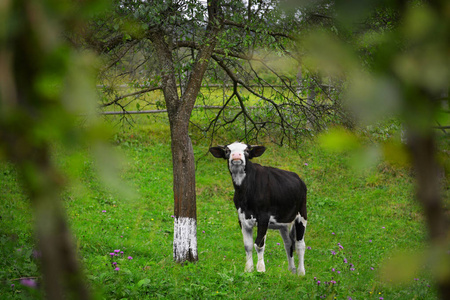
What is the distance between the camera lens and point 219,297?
5.12 meters

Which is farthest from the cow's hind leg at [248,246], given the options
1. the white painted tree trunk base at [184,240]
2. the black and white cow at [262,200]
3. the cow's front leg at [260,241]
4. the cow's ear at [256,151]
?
the cow's ear at [256,151]

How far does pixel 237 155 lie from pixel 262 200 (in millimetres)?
964

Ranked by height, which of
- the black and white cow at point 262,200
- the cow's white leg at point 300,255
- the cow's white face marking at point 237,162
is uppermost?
the cow's white face marking at point 237,162

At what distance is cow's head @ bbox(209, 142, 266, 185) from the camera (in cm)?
669

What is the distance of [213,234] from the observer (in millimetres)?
10062

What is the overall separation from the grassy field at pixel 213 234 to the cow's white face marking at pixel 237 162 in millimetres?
1509

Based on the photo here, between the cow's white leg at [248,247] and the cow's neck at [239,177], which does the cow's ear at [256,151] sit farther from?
the cow's white leg at [248,247]

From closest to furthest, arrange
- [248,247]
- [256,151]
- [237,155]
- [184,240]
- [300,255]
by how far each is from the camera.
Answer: [237,155], [248,247], [256,151], [184,240], [300,255]

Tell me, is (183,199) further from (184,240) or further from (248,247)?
(248,247)

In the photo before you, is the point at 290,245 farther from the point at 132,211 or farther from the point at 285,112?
Answer: the point at 132,211

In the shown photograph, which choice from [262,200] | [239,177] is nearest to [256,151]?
[239,177]

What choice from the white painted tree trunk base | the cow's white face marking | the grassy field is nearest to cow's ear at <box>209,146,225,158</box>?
the cow's white face marking

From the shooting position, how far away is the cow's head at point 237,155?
6688 mm

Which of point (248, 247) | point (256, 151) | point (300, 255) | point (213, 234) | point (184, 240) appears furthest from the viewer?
point (213, 234)
